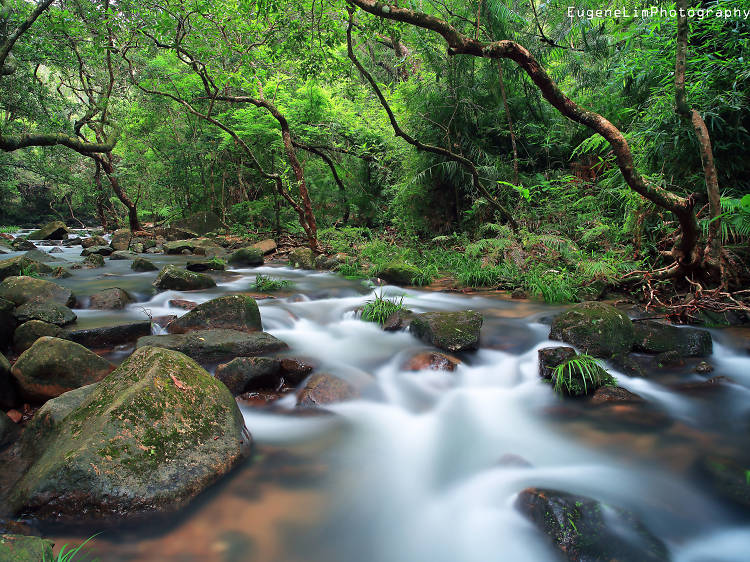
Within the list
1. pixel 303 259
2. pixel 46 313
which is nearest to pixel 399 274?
pixel 303 259

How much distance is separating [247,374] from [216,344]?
0.73 meters

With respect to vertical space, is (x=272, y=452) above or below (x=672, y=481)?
below

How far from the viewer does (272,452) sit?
286cm

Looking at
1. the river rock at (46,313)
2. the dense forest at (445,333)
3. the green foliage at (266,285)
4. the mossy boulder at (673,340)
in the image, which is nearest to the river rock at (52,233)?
the dense forest at (445,333)

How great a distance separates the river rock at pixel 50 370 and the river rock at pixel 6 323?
1290 mm

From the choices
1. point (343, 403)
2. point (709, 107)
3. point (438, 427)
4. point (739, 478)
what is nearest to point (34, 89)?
point (343, 403)

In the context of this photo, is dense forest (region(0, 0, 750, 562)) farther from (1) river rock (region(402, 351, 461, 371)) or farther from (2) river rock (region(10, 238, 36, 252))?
(2) river rock (region(10, 238, 36, 252))

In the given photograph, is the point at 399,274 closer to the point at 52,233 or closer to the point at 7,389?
the point at 7,389

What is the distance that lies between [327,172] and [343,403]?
11.8m

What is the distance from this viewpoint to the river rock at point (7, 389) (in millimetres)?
3027

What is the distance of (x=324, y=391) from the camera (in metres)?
3.64

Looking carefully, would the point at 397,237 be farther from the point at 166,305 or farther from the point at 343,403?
the point at 343,403

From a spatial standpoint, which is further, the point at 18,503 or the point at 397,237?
the point at 397,237

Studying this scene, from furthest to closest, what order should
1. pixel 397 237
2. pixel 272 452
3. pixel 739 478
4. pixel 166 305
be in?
pixel 397 237, pixel 166 305, pixel 272 452, pixel 739 478
